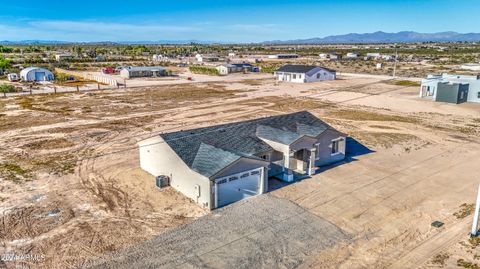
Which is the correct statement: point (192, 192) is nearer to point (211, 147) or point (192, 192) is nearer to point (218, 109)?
point (211, 147)

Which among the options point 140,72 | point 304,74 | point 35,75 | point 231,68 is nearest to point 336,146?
point 304,74

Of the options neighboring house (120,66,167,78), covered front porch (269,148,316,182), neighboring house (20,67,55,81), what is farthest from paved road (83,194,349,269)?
neighboring house (20,67,55,81)

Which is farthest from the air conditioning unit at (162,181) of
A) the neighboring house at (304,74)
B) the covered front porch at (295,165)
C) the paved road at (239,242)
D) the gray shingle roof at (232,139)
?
the neighboring house at (304,74)

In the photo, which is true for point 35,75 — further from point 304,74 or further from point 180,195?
point 180,195

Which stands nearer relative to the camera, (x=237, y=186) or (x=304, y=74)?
(x=237, y=186)

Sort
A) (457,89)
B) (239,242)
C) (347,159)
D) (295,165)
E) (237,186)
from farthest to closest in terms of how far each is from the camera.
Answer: (457,89) < (347,159) < (295,165) < (237,186) < (239,242)

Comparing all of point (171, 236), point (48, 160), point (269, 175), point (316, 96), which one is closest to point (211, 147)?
point (269, 175)

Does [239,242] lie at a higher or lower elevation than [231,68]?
lower

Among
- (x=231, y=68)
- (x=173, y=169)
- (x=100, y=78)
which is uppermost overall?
A: (x=231, y=68)

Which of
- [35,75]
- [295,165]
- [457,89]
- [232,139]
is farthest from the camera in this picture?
[35,75]
